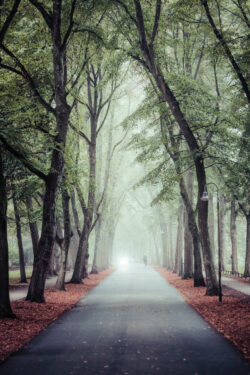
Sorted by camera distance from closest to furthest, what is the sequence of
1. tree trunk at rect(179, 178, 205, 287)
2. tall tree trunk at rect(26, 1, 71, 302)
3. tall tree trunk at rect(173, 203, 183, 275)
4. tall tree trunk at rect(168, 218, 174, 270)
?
tall tree trunk at rect(26, 1, 71, 302), tree trunk at rect(179, 178, 205, 287), tall tree trunk at rect(173, 203, 183, 275), tall tree trunk at rect(168, 218, 174, 270)

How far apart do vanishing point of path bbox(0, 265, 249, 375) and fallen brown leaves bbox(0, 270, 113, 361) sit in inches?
9.5

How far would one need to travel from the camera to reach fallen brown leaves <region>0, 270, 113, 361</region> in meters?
6.79

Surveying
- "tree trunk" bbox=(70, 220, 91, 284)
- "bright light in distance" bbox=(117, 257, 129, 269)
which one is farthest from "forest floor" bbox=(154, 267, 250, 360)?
"bright light in distance" bbox=(117, 257, 129, 269)

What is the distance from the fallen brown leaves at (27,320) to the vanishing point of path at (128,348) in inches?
9.5

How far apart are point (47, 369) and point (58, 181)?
781 cm

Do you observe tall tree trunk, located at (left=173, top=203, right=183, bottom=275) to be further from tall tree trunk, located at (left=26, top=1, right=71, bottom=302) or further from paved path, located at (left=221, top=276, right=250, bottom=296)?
Result: tall tree trunk, located at (left=26, top=1, right=71, bottom=302)

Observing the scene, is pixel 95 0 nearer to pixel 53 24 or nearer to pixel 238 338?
pixel 53 24

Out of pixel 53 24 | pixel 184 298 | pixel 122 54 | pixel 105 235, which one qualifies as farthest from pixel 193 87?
pixel 105 235

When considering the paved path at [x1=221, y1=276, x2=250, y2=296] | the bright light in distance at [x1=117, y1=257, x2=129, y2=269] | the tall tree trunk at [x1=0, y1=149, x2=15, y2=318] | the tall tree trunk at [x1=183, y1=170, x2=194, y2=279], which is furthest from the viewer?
the bright light in distance at [x1=117, y1=257, x2=129, y2=269]

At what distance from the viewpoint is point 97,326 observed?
8.58 meters

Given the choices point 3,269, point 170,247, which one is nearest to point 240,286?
point 3,269

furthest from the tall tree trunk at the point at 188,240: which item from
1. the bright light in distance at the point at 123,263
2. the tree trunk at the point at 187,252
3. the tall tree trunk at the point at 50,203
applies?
the bright light in distance at the point at 123,263

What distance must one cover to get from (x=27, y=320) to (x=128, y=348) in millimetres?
3809

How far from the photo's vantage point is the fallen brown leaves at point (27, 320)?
22.3 ft
